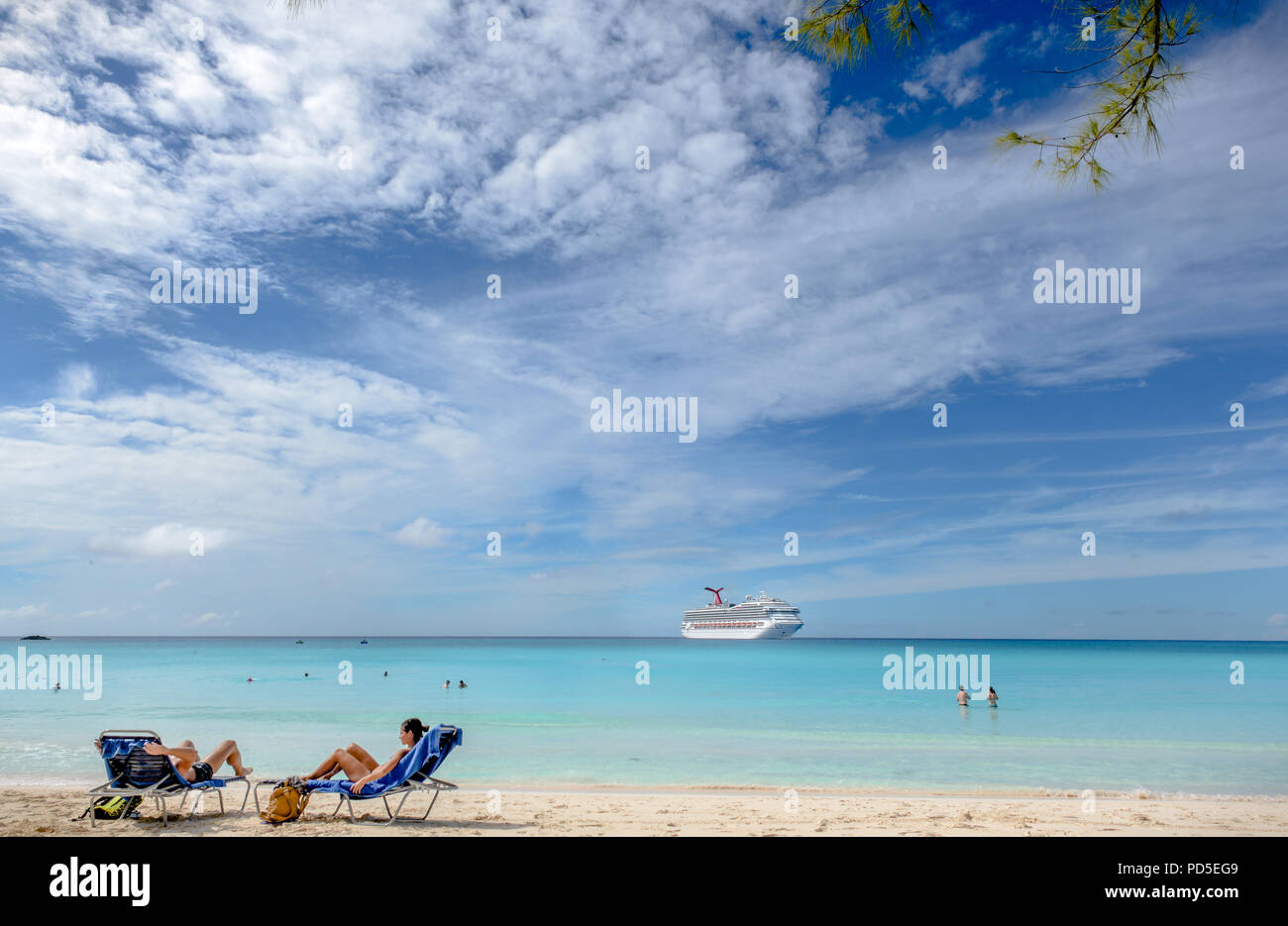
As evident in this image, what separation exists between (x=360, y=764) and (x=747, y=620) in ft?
369

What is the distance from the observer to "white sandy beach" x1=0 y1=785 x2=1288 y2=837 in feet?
25.6

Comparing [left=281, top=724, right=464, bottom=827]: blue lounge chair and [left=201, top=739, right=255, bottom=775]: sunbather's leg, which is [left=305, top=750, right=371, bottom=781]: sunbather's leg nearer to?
[left=281, top=724, right=464, bottom=827]: blue lounge chair

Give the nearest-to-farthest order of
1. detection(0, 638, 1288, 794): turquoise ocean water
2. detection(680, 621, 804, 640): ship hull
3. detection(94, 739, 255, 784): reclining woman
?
detection(94, 739, 255, 784): reclining woman
detection(0, 638, 1288, 794): turquoise ocean water
detection(680, 621, 804, 640): ship hull

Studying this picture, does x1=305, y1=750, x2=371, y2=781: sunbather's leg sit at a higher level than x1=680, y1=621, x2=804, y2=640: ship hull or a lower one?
higher

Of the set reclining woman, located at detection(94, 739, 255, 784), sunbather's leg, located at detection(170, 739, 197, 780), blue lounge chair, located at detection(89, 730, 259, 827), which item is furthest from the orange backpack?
sunbather's leg, located at detection(170, 739, 197, 780)

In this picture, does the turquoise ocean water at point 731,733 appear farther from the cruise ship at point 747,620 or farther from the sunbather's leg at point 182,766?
the cruise ship at point 747,620

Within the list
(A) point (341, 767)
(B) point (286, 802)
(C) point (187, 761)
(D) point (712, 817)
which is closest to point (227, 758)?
(C) point (187, 761)

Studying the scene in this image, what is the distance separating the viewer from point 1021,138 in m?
4.92
